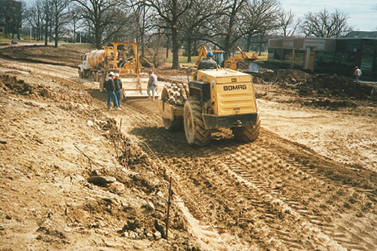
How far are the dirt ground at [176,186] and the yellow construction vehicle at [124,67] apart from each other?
5.33 meters

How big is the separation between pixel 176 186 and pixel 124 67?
46.2 ft

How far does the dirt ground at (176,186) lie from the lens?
16.4 ft

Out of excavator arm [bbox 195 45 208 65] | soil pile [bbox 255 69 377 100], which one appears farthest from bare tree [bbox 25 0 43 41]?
excavator arm [bbox 195 45 208 65]

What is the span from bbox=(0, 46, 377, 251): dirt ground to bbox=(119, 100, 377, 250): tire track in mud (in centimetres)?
2

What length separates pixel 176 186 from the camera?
770 centimetres

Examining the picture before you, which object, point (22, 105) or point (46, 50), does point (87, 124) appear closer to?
point (22, 105)

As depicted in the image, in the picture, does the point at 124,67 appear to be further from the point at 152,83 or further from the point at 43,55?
the point at 43,55

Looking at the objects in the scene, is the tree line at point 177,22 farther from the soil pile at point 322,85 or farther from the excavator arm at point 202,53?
the excavator arm at point 202,53

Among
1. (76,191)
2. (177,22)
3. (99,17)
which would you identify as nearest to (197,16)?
(177,22)

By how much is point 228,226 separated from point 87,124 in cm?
699

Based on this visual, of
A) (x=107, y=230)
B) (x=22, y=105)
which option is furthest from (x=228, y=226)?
(x=22, y=105)

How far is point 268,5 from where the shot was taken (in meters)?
57.8

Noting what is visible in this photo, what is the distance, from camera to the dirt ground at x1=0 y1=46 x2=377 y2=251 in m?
5.00

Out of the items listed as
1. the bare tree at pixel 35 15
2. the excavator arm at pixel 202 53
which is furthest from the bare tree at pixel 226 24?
the bare tree at pixel 35 15
